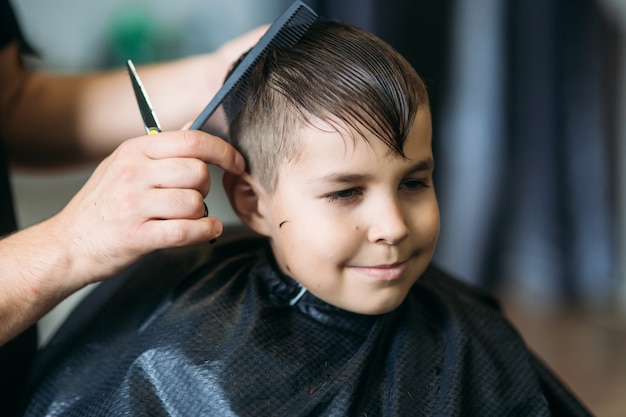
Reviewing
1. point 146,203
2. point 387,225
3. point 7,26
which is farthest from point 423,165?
point 7,26

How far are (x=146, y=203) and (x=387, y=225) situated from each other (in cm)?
30

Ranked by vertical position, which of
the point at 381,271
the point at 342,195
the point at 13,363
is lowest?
the point at 13,363

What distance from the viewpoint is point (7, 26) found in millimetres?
1292

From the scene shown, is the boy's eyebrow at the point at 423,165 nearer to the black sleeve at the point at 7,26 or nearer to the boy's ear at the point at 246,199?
the boy's ear at the point at 246,199

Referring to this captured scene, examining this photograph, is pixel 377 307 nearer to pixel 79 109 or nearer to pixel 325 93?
pixel 325 93

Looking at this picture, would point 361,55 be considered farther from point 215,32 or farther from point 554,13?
point 554,13

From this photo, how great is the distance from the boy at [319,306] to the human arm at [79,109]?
0.34 m

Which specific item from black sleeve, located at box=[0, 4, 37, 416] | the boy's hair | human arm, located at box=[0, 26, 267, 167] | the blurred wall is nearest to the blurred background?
the blurred wall

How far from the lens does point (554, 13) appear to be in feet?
8.13

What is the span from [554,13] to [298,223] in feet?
6.24

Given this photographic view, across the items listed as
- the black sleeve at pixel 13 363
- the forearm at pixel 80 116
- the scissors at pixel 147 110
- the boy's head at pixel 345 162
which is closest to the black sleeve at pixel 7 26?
the forearm at pixel 80 116

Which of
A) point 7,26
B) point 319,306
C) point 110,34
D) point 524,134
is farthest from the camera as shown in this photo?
point 524,134

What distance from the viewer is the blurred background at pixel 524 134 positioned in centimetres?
227

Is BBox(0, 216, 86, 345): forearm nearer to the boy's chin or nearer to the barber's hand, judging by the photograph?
the barber's hand
